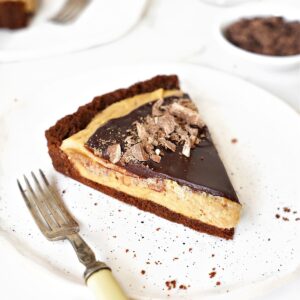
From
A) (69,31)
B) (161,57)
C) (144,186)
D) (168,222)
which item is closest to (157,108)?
(144,186)

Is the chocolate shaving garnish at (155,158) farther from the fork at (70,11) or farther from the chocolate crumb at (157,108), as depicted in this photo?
the fork at (70,11)

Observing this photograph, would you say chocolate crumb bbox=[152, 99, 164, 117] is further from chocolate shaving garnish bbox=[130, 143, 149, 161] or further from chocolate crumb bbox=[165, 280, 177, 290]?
chocolate crumb bbox=[165, 280, 177, 290]

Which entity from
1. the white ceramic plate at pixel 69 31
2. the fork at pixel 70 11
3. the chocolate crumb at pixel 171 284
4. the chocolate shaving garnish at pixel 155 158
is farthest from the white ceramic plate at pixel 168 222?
the fork at pixel 70 11

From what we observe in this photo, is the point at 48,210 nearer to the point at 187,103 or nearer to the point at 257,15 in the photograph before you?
the point at 187,103

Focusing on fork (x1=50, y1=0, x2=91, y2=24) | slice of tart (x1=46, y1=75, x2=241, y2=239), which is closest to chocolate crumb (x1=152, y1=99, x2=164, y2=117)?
slice of tart (x1=46, y1=75, x2=241, y2=239)

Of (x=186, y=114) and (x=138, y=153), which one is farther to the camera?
(x=186, y=114)
